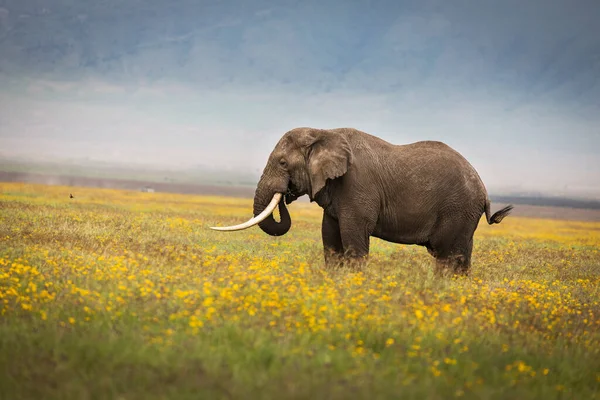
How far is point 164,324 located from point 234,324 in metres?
0.91

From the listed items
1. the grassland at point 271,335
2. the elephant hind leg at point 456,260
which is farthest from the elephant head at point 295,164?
the elephant hind leg at point 456,260

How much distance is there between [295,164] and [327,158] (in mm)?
807

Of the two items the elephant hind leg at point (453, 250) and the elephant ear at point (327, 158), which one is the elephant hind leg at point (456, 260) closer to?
the elephant hind leg at point (453, 250)

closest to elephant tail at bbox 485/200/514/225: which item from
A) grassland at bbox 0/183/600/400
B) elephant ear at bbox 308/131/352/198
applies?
grassland at bbox 0/183/600/400

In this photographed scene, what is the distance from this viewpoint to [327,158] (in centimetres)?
1335

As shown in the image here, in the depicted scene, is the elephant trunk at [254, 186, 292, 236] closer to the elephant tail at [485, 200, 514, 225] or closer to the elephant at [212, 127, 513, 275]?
the elephant at [212, 127, 513, 275]

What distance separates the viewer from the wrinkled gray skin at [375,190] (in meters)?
13.6

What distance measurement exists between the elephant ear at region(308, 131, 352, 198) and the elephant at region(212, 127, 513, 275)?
2 cm

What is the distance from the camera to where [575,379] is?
309 inches

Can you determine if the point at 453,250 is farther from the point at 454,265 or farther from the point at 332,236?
the point at 332,236

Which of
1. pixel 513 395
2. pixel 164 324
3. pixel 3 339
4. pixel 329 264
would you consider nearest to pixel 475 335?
pixel 513 395

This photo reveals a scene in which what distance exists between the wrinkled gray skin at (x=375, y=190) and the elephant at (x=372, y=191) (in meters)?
0.02

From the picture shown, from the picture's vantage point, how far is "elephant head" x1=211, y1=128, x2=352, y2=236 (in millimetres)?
13508

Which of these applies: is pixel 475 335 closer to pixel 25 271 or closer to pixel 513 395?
pixel 513 395
